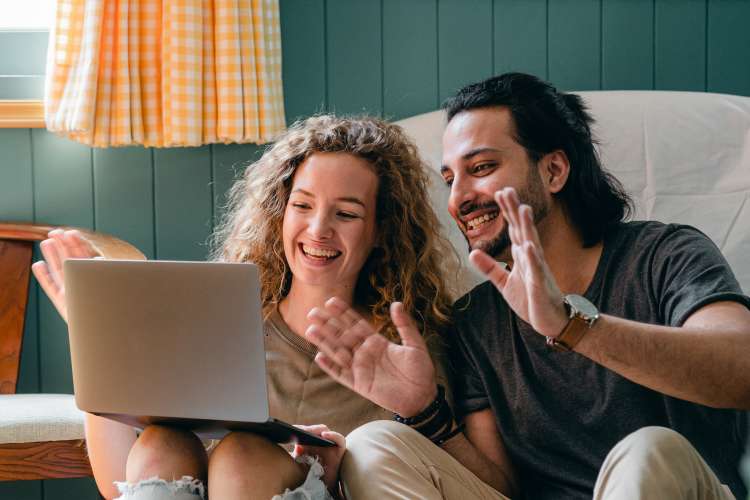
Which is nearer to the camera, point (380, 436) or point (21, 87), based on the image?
point (380, 436)

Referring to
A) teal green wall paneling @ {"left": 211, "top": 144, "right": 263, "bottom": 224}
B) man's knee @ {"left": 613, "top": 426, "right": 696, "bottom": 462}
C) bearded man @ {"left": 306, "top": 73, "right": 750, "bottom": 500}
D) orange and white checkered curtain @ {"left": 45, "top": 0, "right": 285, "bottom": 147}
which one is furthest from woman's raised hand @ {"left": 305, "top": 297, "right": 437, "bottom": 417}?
teal green wall paneling @ {"left": 211, "top": 144, "right": 263, "bottom": 224}

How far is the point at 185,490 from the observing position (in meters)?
1.21

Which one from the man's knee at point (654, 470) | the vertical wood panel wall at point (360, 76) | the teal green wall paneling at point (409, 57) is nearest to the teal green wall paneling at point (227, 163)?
the vertical wood panel wall at point (360, 76)

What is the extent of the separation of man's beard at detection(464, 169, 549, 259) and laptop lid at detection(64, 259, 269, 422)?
531 mm

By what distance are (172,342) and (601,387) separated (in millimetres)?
657

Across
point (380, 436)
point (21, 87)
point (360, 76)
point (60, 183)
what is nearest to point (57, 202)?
point (60, 183)

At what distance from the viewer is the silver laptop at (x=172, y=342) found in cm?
113

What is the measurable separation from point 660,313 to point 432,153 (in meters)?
0.78

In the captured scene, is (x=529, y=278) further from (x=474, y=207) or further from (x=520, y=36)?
(x=520, y=36)

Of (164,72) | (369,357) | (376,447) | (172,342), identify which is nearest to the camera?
(172,342)

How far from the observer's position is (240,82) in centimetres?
212

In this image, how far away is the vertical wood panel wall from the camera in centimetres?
227

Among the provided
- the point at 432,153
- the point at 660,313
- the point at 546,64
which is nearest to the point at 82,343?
the point at 660,313

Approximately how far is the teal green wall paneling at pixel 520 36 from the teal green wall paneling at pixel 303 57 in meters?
0.45
